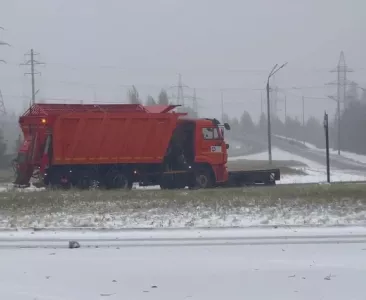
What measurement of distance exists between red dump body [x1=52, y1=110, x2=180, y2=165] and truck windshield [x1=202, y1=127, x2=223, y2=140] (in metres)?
1.25

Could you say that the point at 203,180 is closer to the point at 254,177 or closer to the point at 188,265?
the point at 254,177

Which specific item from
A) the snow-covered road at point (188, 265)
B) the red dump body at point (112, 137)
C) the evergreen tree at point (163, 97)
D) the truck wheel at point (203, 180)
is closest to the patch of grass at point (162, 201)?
the snow-covered road at point (188, 265)

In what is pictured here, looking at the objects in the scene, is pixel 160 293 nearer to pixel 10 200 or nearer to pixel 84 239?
pixel 84 239

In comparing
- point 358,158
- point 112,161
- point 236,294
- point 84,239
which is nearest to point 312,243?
point 236,294

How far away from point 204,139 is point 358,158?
4554cm

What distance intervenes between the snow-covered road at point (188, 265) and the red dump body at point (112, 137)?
1139cm

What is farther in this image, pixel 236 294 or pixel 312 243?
pixel 312 243

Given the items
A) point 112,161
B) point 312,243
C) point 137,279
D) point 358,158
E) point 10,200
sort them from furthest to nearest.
→ point 358,158, point 112,161, point 10,200, point 312,243, point 137,279

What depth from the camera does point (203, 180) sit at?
79.9 ft

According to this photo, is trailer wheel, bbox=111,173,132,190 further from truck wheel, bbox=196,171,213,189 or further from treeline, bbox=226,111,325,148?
treeline, bbox=226,111,325,148

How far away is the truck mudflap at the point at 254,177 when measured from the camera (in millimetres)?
24734

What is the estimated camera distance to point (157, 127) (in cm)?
2364

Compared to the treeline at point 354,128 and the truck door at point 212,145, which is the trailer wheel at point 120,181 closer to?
the truck door at point 212,145

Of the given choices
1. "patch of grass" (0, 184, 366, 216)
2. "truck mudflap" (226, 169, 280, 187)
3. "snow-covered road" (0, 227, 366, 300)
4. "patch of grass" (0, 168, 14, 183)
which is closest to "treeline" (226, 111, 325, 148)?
"patch of grass" (0, 168, 14, 183)
